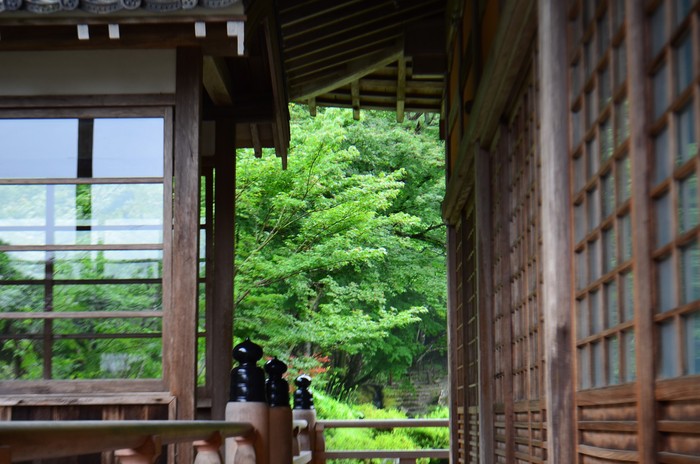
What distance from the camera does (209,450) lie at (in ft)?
9.14

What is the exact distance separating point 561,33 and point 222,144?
379cm

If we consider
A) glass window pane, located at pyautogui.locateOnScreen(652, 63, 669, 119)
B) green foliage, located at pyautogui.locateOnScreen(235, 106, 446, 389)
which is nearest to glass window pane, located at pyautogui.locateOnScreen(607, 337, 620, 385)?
glass window pane, located at pyautogui.locateOnScreen(652, 63, 669, 119)

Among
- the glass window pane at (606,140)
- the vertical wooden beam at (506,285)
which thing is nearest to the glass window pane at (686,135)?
the glass window pane at (606,140)

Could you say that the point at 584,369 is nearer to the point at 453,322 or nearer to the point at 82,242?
the point at 82,242

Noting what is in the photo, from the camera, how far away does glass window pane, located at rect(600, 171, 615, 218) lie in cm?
285

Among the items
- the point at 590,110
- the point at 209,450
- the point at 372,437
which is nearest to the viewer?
the point at 209,450

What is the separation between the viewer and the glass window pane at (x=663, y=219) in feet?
7.69

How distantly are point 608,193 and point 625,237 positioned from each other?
234mm

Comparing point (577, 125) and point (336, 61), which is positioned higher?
point (336, 61)

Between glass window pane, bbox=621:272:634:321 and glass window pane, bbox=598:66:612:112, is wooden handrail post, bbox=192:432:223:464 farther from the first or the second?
glass window pane, bbox=598:66:612:112

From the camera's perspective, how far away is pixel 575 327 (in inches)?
129

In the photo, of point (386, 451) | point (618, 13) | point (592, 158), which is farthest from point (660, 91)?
point (386, 451)

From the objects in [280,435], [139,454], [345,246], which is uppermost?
[345,246]

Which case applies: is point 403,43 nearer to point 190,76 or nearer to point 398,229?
point 190,76
